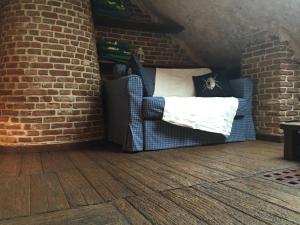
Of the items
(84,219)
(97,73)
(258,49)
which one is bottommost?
(84,219)

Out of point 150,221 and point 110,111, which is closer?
point 150,221

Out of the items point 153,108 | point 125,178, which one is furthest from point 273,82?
point 125,178

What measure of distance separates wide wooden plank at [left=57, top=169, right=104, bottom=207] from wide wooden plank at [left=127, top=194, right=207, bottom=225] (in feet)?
0.62

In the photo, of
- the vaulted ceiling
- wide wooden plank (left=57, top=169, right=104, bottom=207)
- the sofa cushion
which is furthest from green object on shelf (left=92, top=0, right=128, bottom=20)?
wide wooden plank (left=57, top=169, right=104, bottom=207)

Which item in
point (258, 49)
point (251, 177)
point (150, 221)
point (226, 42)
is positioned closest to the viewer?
point (150, 221)

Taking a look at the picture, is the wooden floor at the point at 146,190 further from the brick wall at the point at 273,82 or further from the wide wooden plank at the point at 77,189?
the brick wall at the point at 273,82

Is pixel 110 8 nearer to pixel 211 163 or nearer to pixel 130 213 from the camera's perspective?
pixel 211 163

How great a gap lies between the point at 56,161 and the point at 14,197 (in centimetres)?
87

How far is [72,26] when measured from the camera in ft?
9.40

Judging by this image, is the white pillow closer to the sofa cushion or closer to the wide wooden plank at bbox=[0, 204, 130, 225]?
the sofa cushion

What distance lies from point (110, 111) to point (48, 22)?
3.70ft

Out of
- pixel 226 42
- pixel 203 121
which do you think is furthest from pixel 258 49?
pixel 203 121

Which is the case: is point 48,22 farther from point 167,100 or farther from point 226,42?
point 226,42

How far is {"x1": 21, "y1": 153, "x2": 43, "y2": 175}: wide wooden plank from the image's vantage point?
1.88m
